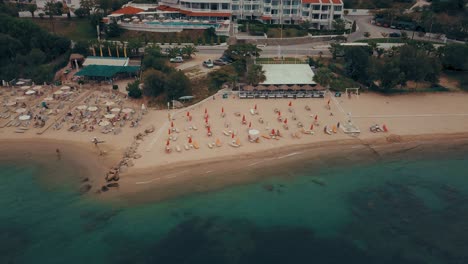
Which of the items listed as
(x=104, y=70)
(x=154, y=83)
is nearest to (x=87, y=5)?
(x=104, y=70)

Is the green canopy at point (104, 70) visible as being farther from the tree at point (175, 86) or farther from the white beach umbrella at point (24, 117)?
the white beach umbrella at point (24, 117)

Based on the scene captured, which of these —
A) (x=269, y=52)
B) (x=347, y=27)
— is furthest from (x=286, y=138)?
(x=347, y=27)

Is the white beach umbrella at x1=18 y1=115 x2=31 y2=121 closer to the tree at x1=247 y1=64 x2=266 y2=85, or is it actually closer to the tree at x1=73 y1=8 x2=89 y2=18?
the tree at x1=247 y1=64 x2=266 y2=85

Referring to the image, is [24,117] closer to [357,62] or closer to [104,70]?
[104,70]

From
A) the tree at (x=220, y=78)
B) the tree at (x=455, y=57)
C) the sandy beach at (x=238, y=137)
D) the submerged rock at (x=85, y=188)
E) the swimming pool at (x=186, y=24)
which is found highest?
the swimming pool at (x=186, y=24)

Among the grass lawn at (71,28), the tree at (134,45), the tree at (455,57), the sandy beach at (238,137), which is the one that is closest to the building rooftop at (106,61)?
the tree at (134,45)

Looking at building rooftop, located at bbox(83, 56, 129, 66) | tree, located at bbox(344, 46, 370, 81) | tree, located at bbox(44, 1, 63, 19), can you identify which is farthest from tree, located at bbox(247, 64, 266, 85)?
tree, located at bbox(44, 1, 63, 19)
